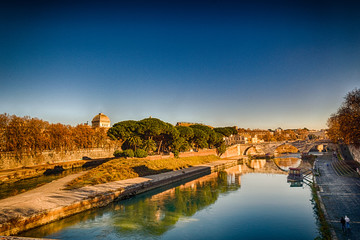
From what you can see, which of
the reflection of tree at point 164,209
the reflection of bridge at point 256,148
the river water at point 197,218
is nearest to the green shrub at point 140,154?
the reflection of tree at point 164,209

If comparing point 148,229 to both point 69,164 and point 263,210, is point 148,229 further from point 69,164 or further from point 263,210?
point 69,164

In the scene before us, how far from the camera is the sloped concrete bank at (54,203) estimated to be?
16.1 meters

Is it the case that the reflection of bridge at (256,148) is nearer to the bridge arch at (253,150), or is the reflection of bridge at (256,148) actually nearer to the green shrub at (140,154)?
the bridge arch at (253,150)

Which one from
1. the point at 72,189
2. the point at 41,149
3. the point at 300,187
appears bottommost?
the point at 300,187

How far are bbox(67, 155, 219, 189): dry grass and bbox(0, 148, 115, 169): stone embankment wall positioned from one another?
818 inches

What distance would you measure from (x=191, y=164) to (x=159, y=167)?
1336 cm

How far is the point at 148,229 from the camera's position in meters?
17.5

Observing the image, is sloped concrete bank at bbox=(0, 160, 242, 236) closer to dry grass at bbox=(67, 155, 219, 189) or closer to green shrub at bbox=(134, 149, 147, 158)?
dry grass at bbox=(67, 155, 219, 189)

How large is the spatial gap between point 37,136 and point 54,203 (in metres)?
32.2

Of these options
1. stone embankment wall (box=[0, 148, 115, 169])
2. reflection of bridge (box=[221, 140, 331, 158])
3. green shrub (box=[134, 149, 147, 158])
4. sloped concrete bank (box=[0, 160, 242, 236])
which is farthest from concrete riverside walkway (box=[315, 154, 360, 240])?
reflection of bridge (box=[221, 140, 331, 158])

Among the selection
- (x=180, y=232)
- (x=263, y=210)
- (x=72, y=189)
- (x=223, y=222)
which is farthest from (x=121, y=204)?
(x=263, y=210)

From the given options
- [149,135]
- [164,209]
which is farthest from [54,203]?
[149,135]

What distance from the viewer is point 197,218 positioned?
20.2 metres

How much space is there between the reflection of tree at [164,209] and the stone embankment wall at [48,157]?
33.7 metres
